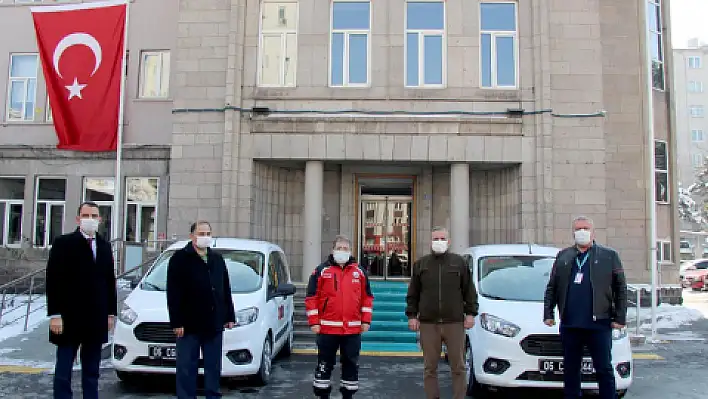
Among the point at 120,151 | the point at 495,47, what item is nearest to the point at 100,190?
the point at 120,151

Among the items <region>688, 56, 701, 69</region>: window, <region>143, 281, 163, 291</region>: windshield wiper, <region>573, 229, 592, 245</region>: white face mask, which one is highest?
<region>688, 56, 701, 69</region>: window

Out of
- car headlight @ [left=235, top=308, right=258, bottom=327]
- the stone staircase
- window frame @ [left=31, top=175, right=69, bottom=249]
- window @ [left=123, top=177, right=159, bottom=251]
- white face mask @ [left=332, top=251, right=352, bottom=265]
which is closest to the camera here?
white face mask @ [left=332, top=251, right=352, bottom=265]

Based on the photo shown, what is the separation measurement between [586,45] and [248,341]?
11.4 metres

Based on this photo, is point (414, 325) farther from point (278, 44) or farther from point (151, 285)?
point (278, 44)

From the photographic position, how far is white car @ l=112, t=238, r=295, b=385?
688 cm

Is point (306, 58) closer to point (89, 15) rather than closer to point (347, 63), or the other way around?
point (347, 63)

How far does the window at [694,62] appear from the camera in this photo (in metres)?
74.0

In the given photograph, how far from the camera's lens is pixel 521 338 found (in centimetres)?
662

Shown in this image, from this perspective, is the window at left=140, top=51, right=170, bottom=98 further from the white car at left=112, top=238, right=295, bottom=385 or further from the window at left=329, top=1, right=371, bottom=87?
the white car at left=112, top=238, right=295, bottom=385

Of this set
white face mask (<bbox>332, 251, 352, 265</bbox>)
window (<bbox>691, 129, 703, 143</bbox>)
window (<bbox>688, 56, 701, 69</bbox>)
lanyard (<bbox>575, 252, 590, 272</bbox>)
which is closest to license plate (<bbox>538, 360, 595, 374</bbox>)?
lanyard (<bbox>575, 252, 590, 272</bbox>)

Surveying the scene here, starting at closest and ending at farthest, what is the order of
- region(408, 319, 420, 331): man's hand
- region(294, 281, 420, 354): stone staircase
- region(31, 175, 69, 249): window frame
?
region(408, 319, 420, 331): man's hand < region(294, 281, 420, 354): stone staircase < region(31, 175, 69, 249): window frame

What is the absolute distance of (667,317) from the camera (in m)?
14.0

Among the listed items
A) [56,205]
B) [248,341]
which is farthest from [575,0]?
[56,205]

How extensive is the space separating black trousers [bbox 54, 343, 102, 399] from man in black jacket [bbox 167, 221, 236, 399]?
790 millimetres
